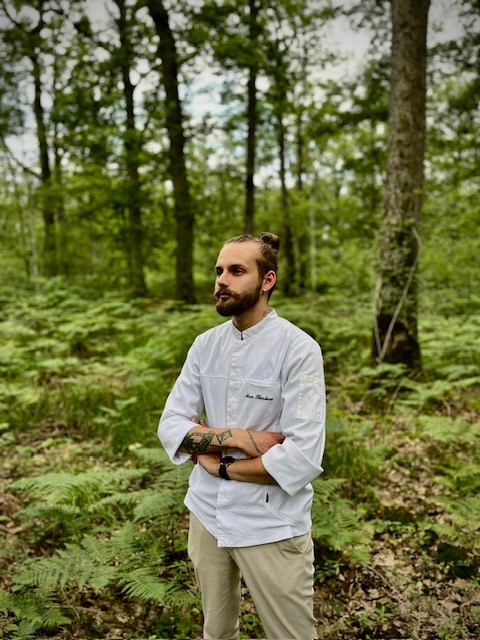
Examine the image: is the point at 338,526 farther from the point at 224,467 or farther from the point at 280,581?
the point at 224,467

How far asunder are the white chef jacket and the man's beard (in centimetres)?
13

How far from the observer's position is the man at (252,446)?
202 centimetres

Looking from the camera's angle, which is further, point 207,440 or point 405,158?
point 405,158

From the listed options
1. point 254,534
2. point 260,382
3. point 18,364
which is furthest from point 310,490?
point 18,364

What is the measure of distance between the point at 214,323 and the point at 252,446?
22.9ft

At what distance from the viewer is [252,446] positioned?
207 centimetres

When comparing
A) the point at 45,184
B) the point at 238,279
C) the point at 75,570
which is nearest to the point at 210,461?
the point at 238,279

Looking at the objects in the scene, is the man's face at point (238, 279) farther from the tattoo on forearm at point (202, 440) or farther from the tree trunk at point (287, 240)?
the tree trunk at point (287, 240)

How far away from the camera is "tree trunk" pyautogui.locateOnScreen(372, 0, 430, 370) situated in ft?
21.3

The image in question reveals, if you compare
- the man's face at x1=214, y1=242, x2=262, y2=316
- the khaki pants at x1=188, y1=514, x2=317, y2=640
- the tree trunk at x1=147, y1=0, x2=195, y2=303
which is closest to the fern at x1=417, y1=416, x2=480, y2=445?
the khaki pants at x1=188, y1=514, x2=317, y2=640

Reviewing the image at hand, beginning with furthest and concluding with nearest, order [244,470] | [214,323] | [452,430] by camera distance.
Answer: [214,323] → [452,430] → [244,470]

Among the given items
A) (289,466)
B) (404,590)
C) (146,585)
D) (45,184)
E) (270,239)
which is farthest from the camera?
(45,184)

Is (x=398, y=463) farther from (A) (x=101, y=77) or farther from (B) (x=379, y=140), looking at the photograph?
(B) (x=379, y=140)

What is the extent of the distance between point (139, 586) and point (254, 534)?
151cm
